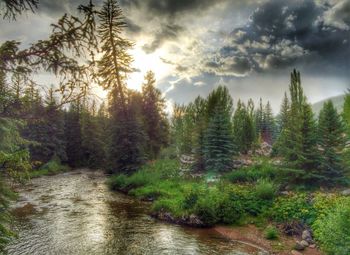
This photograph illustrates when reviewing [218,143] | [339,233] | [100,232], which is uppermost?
[218,143]

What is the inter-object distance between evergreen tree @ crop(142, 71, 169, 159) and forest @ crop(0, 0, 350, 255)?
0.18 m

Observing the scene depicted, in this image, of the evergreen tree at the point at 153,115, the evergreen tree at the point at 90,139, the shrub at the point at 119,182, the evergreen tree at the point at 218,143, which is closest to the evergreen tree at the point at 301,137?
the evergreen tree at the point at 218,143

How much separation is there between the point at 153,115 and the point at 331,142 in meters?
29.9

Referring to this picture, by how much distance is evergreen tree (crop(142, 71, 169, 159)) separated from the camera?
46.4m

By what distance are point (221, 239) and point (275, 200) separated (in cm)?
561

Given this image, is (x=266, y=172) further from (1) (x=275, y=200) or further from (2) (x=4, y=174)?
(2) (x=4, y=174)

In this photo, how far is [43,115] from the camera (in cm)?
638

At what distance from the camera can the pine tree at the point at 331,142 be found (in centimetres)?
2156

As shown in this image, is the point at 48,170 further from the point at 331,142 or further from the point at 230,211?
the point at 331,142

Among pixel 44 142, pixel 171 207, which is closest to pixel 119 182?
pixel 171 207

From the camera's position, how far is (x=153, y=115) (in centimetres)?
4700

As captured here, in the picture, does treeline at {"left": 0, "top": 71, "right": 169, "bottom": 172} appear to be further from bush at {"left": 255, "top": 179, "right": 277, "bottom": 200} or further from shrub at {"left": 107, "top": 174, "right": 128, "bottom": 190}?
bush at {"left": 255, "top": 179, "right": 277, "bottom": 200}

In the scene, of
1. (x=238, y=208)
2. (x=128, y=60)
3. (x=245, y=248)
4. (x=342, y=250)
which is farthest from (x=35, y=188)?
(x=342, y=250)

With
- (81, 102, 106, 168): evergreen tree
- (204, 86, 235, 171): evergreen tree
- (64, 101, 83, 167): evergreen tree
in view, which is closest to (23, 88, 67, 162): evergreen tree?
(64, 101, 83, 167): evergreen tree
